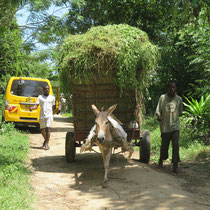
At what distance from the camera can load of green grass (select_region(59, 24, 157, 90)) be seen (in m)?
6.25

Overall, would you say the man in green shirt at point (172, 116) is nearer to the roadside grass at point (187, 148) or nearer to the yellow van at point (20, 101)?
the roadside grass at point (187, 148)

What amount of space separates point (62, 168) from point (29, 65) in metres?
14.2

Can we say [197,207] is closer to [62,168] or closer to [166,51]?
[62,168]

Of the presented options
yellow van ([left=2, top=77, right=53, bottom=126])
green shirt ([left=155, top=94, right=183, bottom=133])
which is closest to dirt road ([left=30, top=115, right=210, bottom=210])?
green shirt ([left=155, top=94, right=183, bottom=133])

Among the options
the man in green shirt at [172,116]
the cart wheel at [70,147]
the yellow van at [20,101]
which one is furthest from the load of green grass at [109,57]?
the yellow van at [20,101]

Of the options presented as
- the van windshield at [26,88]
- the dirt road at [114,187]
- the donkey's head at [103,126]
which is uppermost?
the van windshield at [26,88]

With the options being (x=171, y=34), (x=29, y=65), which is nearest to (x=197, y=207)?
(x=171, y=34)

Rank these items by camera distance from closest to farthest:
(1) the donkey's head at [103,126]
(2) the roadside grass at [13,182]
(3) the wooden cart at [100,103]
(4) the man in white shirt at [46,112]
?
(2) the roadside grass at [13,182], (1) the donkey's head at [103,126], (3) the wooden cart at [100,103], (4) the man in white shirt at [46,112]

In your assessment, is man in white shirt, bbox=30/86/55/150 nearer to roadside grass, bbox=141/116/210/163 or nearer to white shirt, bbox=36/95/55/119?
white shirt, bbox=36/95/55/119

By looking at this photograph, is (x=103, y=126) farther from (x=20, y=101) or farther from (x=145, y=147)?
(x=20, y=101)

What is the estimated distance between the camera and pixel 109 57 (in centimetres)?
628

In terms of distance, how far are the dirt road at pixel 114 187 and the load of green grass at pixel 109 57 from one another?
6.40ft

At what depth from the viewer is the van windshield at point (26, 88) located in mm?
12453

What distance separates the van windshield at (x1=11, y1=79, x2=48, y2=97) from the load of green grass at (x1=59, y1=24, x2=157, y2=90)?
627 cm
